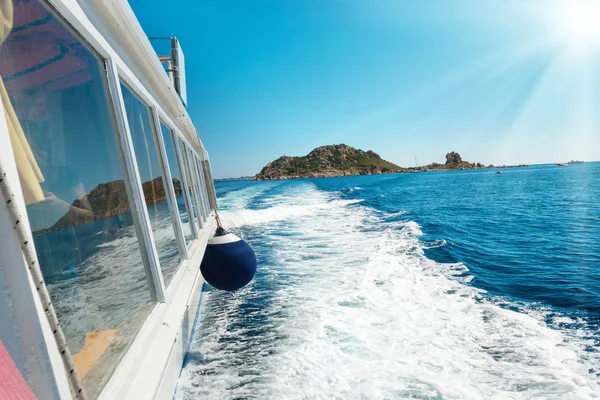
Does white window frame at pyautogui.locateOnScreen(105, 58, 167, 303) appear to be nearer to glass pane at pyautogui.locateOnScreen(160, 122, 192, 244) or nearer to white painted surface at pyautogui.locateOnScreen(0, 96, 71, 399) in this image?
white painted surface at pyautogui.locateOnScreen(0, 96, 71, 399)

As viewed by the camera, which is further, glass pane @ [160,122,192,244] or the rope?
glass pane @ [160,122,192,244]

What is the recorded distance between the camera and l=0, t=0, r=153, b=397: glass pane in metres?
1.46

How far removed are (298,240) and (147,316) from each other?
9553mm

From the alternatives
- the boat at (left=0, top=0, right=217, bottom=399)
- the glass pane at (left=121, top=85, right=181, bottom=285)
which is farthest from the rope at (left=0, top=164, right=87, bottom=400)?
the glass pane at (left=121, top=85, right=181, bottom=285)

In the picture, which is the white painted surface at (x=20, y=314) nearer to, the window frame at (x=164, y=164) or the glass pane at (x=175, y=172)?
the window frame at (x=164, y=164)

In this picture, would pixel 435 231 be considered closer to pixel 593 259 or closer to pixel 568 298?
pixel 593 259

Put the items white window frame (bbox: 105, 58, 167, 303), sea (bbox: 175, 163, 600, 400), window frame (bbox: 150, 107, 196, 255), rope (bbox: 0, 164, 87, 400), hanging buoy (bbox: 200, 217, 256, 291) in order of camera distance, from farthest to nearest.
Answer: hanging buoy (bbox: 200, 217, 256, 291), sea (bbox: 175, 163, 600, 400), window frame (bbox: 150, 107, 196, 255), white window frame (bbox: 105, 58, 167, 303), rope (bbox: 0, 164, 87, 400)

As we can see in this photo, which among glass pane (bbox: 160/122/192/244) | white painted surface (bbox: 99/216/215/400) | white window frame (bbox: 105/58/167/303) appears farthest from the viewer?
glass pane (bbox: 160/122/192/244)

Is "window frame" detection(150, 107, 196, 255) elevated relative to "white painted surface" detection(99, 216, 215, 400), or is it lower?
elevated

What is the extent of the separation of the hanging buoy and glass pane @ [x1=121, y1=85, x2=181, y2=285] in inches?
31.2

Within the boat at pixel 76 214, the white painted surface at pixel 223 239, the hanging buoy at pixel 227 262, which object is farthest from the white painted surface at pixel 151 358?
the white painted surface at pixel 223 239

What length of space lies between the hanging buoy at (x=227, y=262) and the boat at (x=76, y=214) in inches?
63.4

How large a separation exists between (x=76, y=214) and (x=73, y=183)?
0.18 metres

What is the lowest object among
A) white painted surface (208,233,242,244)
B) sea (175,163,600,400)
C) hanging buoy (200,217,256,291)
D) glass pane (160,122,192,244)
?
sea (175,163,600,400)
